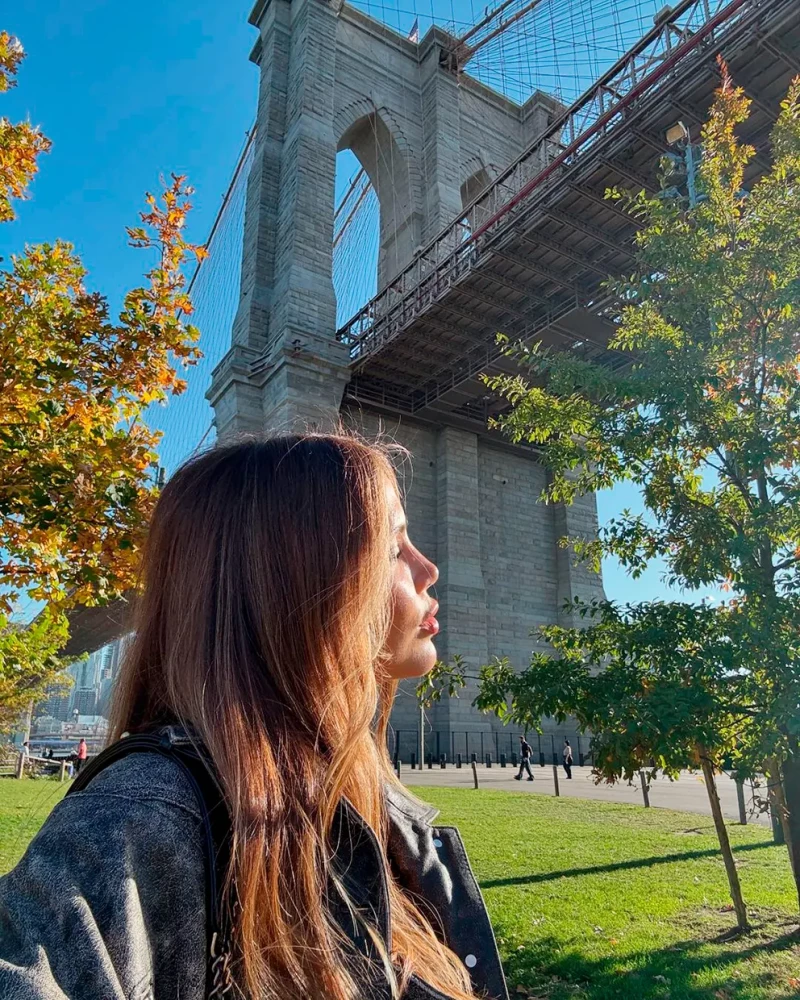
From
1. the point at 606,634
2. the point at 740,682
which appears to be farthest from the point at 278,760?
the point at 606,634

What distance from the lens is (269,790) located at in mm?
818

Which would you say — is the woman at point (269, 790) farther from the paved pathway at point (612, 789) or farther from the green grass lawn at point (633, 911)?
the paved pathway at point (612, 789)

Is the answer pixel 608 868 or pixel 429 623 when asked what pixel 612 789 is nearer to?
pixel 608 868

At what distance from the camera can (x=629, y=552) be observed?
182 inches

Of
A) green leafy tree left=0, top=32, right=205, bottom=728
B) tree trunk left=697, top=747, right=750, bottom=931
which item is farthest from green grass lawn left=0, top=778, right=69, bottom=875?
tree trunk left=697, top=747, right=750, bottom=931

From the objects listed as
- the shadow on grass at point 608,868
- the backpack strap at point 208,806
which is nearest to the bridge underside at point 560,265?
the shadow on grass at point 608,868

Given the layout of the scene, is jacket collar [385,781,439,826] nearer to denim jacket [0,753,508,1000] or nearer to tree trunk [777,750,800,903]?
denim jacket [0,753,508,1000]

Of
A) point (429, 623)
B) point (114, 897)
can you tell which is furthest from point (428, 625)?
point (114, 897)

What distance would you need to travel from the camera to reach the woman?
0.64 m

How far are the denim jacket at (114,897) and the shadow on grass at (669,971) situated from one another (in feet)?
12.4

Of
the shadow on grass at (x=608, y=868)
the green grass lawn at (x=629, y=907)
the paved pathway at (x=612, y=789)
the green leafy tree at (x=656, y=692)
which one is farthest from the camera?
the paved pathway at (x=612, y=789)

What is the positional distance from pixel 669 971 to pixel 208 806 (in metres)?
4.36

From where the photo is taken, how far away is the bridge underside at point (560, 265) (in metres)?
15.4

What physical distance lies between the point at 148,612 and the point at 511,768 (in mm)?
23404
